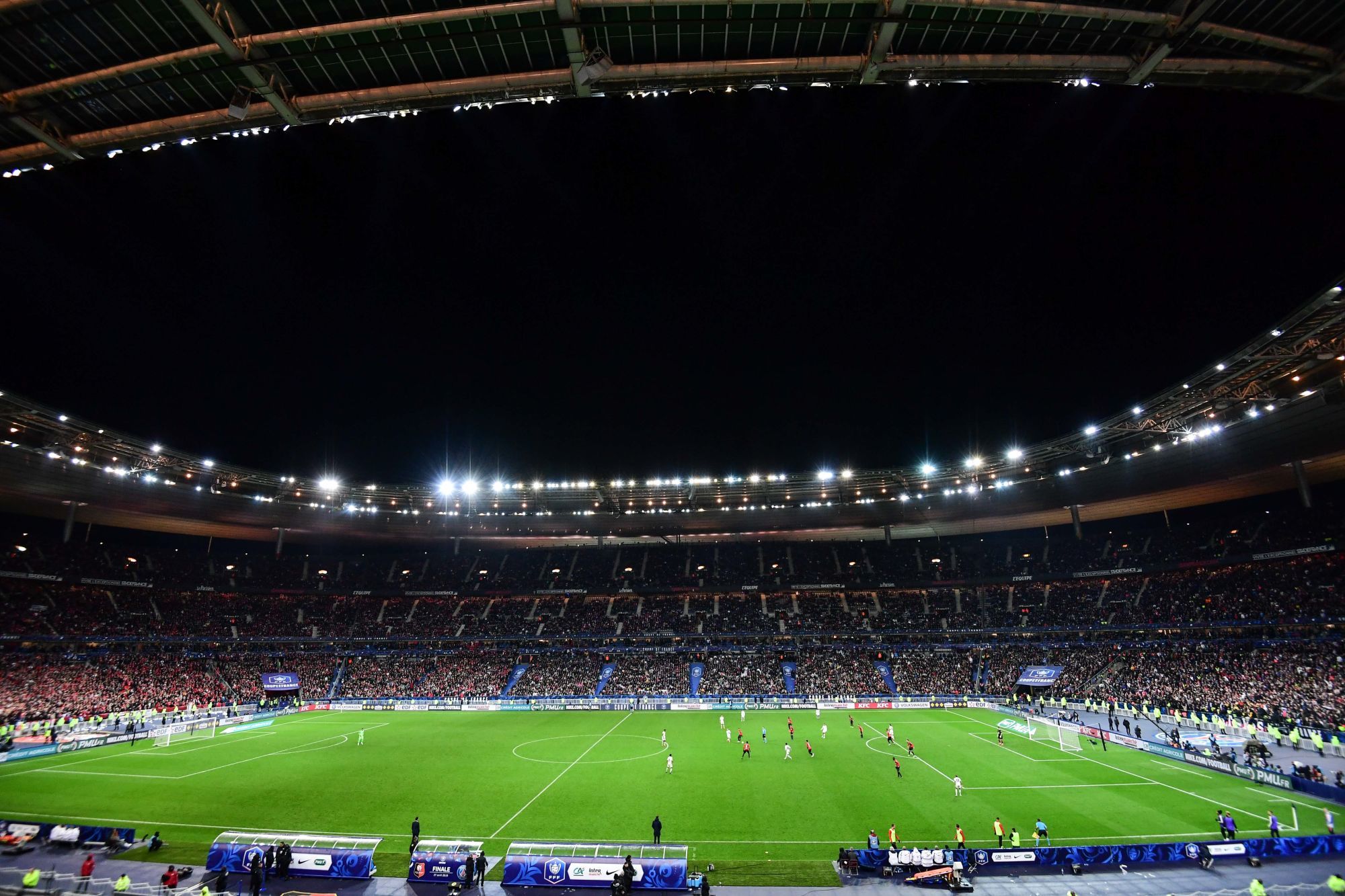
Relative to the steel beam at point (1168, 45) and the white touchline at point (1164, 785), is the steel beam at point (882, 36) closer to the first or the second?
the steel beam at point (1168, 45)

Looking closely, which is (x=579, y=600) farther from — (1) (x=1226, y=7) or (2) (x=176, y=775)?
(1) (x=1226, y=7)

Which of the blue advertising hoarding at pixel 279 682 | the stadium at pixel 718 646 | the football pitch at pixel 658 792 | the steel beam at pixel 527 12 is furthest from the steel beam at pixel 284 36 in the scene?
the blue advertising hoarding at pixel 279 682

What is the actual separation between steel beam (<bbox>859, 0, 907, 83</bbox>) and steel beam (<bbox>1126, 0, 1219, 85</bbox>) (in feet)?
9.98

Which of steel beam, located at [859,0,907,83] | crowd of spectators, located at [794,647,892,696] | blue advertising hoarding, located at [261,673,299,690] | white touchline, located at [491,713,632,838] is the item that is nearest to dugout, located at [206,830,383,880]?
white touchline, located at [491,713,632,838]

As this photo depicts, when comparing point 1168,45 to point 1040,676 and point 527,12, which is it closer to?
point 527,12

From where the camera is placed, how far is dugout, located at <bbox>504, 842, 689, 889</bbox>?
16703 millimetres

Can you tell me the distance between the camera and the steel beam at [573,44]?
7.27 m

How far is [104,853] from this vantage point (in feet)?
62.2

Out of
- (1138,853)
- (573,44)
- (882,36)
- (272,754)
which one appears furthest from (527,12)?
(272,754)

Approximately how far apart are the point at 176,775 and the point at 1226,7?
42.4m

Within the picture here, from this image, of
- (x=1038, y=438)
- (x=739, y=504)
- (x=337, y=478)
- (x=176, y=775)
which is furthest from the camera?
(x=739, y=504)

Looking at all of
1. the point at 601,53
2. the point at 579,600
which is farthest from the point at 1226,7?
the point at 579,600

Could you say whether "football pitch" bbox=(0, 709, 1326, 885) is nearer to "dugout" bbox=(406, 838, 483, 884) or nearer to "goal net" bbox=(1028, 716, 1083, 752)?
"goal net" bbox=(1028, 716, 1083, 752)

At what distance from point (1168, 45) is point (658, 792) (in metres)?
27.1
